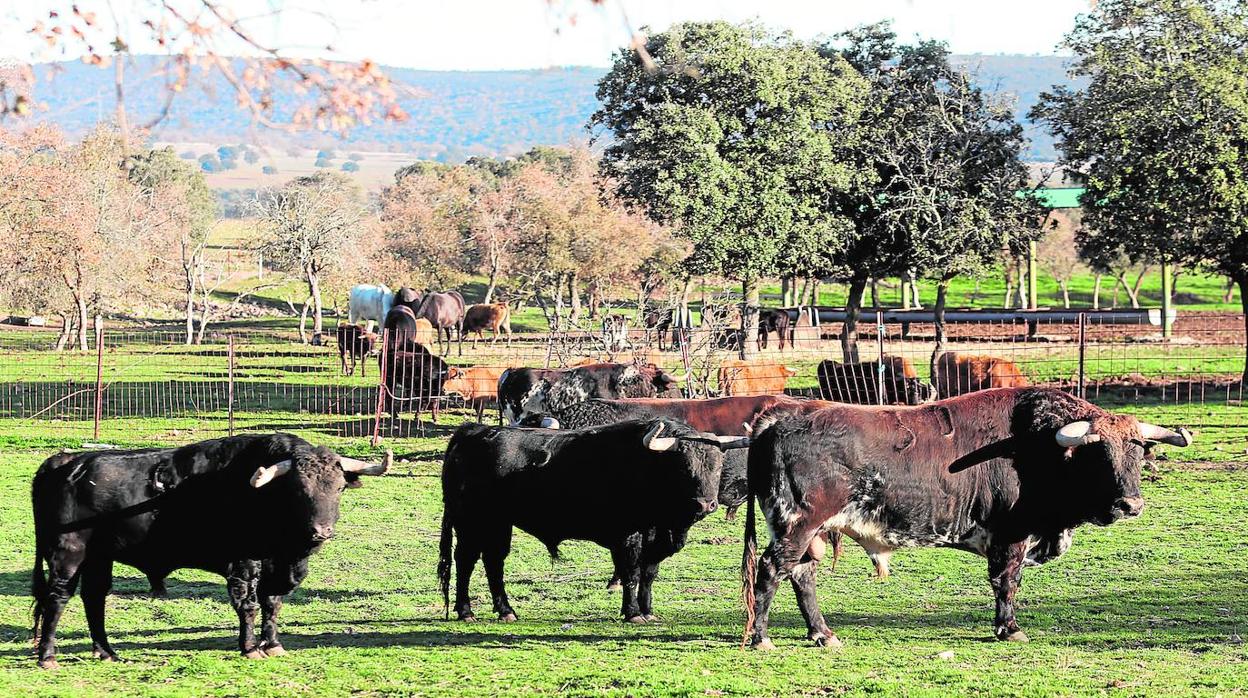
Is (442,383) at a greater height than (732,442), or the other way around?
(732,442)

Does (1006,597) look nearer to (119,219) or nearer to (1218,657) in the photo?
(1218,657)

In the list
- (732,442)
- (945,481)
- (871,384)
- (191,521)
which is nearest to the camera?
(191,521)

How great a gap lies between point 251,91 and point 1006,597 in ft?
19.4

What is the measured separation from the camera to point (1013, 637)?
27.8ft

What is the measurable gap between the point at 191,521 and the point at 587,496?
2756 millimetres

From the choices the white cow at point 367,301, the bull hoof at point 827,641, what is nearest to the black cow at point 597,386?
the bull hoof at point 827,641

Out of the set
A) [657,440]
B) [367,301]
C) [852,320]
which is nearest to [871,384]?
[852,320]

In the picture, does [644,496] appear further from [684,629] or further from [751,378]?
[751,378]

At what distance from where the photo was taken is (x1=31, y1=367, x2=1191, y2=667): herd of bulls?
8.23 meters

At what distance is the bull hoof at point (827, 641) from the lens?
27.1ft

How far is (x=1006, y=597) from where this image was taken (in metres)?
8.55

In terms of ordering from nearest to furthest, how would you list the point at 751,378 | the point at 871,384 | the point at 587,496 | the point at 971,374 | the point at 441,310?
the point at 587,496, the point at 751,378, the point at 871,384, the point at 971,374, the point at 441,310

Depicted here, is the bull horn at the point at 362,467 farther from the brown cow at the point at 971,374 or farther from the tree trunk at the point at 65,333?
the tree trunk at the point at 65,333

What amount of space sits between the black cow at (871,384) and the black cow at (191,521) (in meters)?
14.2
